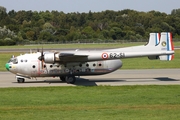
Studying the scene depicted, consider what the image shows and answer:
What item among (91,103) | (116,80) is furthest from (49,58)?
(91,103)

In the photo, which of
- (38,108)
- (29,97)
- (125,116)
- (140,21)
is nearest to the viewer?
(125,116)

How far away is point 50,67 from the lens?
31.1 m

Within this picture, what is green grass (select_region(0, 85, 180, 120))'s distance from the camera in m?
16.7

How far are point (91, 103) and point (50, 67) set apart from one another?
11.1 metres

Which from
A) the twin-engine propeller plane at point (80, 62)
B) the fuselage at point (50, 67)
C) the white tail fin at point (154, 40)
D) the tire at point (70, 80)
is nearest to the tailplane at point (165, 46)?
the twin-engine propeller plane at point (80, 62)

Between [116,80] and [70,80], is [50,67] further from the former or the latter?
[116,80]

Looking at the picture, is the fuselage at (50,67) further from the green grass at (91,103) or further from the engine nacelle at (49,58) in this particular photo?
the green grass at (91,103)

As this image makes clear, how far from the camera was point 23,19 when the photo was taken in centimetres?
17238

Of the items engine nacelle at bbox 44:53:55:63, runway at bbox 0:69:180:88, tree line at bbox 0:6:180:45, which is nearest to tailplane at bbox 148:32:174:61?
runway at bbox 0:69:180:88

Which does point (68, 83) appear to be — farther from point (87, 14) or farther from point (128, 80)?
point (87, 14)

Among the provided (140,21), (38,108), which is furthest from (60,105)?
(140,21)

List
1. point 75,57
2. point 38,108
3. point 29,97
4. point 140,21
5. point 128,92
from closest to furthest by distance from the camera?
1. point 38,108
2. point 29,97
3. point 128,92
4. point 75,57
5. point 140,21

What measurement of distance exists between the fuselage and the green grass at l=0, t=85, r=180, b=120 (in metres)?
4.07

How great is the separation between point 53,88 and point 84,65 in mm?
4945
